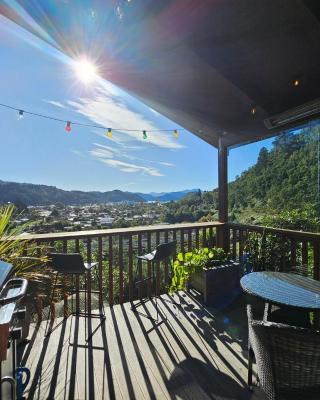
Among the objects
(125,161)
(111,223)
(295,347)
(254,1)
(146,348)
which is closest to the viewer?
(295,347)

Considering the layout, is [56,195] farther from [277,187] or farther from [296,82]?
[296,82]

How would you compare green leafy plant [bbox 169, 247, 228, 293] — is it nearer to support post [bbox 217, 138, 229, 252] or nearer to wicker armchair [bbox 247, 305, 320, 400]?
support post [bbox 217, 138, 229, 252]

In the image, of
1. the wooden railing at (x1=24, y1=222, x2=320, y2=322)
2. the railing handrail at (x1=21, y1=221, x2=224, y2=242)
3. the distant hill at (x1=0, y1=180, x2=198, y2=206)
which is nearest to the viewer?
the railing handrail at (x1=21, y1=221, x2=224, y2=242)

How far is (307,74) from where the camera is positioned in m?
2.63

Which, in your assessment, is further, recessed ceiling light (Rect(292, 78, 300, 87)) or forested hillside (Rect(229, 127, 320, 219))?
forested hillside (Rect(229, 127, 320, 219))

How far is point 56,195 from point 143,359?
4.20 metres

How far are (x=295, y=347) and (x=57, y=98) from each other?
212 inches

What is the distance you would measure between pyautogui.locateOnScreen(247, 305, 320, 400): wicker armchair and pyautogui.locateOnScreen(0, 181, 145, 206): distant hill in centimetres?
366

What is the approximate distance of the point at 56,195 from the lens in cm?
540

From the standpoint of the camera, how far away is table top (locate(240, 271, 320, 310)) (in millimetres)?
1692

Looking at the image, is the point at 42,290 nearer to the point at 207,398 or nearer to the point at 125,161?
the point at 207,398

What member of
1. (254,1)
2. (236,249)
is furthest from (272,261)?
(254,1)

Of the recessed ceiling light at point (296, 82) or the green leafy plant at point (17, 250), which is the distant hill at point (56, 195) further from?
the recessed ceiling light at point (296, 82)

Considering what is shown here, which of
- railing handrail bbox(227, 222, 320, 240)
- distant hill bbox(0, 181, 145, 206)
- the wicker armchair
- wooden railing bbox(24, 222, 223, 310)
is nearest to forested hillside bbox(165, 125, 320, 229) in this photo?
railing handrail bbox(227, 222, 320, 240)
